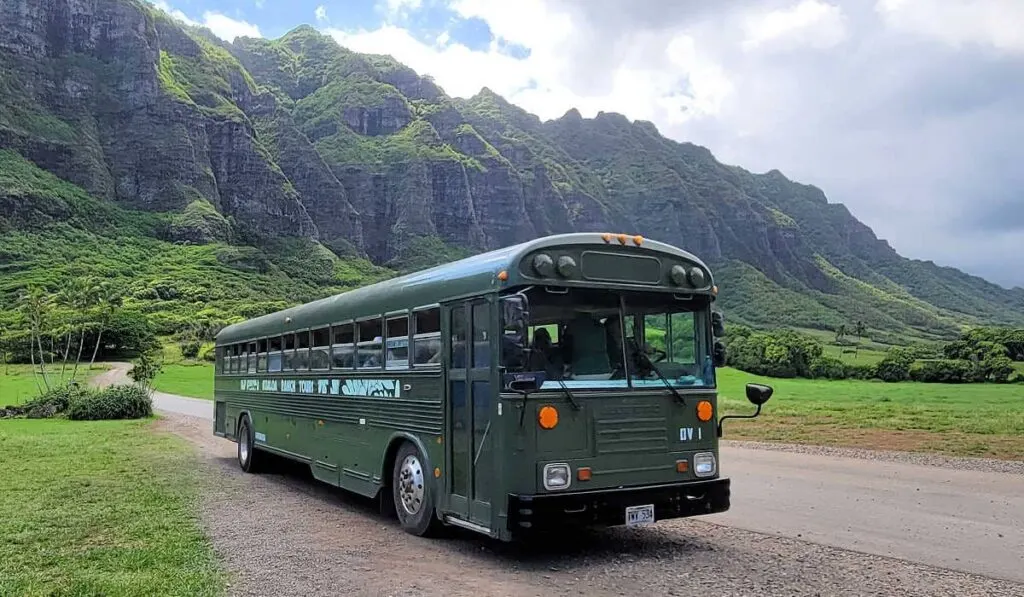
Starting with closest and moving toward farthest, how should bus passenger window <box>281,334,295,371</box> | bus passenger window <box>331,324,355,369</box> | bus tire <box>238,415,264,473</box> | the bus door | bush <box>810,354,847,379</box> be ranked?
the bus door < bus passenger window <box>331,324,355,369</box> < bus passenger window <box>281,334,295,371</box> < bus tire <box>238,415,264,473</box> < bush <box>810,354,847,379</box>

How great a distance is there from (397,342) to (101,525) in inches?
157

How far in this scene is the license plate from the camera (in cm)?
702

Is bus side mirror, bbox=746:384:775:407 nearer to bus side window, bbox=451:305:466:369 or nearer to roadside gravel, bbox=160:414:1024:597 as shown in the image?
roadside gravel, bbox=160:414:1024:597

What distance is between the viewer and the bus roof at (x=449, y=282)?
713 cm

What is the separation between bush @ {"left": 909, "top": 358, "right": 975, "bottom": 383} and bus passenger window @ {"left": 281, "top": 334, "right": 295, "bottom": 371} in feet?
234

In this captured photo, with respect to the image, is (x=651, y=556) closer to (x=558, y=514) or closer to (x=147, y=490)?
(x=558, y=514)

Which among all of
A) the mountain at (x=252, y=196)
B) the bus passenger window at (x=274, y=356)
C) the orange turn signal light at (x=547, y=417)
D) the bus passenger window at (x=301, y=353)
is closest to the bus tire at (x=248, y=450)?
the bus passenger window at (x=274, y=356)

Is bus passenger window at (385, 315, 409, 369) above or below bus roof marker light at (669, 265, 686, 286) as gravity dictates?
below

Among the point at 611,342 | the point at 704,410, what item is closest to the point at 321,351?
the point at 611,342

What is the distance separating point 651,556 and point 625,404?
1.48 meters

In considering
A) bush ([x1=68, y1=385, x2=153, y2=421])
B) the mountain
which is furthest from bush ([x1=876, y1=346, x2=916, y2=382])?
bush ([x1=68, y1=385, x2=153, y2=421])

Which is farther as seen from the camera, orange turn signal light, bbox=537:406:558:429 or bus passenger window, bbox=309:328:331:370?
bus passenger window, bbox=309:328:331:370

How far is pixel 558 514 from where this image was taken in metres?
6.71

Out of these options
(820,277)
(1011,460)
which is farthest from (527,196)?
(1011,460)
